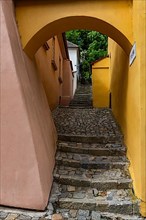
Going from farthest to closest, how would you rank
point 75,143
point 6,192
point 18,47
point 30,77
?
point 75,143
point 30,77
point 18,47
point 6,192

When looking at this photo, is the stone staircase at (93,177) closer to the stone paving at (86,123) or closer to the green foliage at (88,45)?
the stone paving at (86,123)

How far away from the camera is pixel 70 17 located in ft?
16.0

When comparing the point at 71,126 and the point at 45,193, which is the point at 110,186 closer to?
the point at 45,193

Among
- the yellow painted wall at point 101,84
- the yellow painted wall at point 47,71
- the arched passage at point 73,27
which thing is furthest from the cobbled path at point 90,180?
the yellow painted wall at point 101,84

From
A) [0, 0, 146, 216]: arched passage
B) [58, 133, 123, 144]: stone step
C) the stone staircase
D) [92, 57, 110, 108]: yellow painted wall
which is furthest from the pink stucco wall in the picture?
[92, 57, 110, 108]: yellow painted wall

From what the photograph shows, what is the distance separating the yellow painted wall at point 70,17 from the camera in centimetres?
478

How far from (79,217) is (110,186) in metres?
0.88

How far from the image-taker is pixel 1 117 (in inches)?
169

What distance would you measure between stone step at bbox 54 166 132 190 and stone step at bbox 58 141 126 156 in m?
0.53

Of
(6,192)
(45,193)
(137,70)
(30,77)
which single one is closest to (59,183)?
(45,193)

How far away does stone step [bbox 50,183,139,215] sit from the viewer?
4.39 metres

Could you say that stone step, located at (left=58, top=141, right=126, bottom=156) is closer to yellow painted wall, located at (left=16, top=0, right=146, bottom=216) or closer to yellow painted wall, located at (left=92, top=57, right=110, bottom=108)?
yellow painted wall, located at (left=16, top=0, right=146, bottom=216)

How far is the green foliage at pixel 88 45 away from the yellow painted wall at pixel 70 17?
59.6 feet

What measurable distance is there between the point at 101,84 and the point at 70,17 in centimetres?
720
